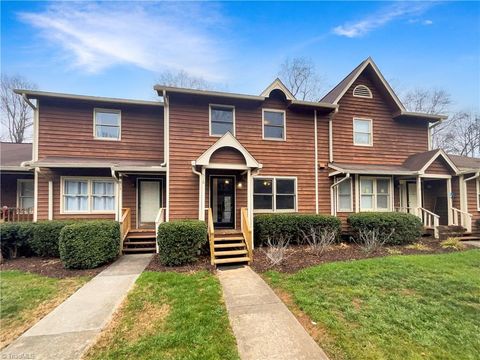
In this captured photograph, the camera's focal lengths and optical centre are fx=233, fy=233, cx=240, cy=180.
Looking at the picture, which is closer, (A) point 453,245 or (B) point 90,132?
(A) point 453,245

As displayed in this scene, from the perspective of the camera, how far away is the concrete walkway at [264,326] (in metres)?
3.14

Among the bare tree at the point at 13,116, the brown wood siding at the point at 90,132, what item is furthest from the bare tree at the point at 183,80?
the brown wood siding at the point at 90,132

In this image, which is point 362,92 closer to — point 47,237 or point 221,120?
point 221,120

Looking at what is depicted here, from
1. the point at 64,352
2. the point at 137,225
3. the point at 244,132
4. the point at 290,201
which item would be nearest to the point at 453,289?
the point at 290,201

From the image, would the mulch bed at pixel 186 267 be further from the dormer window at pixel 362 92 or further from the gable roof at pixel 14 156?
the dormer window at pixel 362 92

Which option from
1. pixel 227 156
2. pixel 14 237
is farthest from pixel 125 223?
pixel 227 156

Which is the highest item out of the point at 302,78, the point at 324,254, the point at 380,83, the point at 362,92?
the point at 302,78

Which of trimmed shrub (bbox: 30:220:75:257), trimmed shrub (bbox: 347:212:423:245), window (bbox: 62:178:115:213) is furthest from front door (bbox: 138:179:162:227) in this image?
trimmed shrub (bbox: 347:212:423:245)

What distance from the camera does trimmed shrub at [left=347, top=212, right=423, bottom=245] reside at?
31.1 feet

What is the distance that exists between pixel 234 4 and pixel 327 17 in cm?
521

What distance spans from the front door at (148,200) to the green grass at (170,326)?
17.1 feet

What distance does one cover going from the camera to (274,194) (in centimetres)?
1042

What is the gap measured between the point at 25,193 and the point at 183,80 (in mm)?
17288

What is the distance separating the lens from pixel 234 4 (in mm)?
11422
